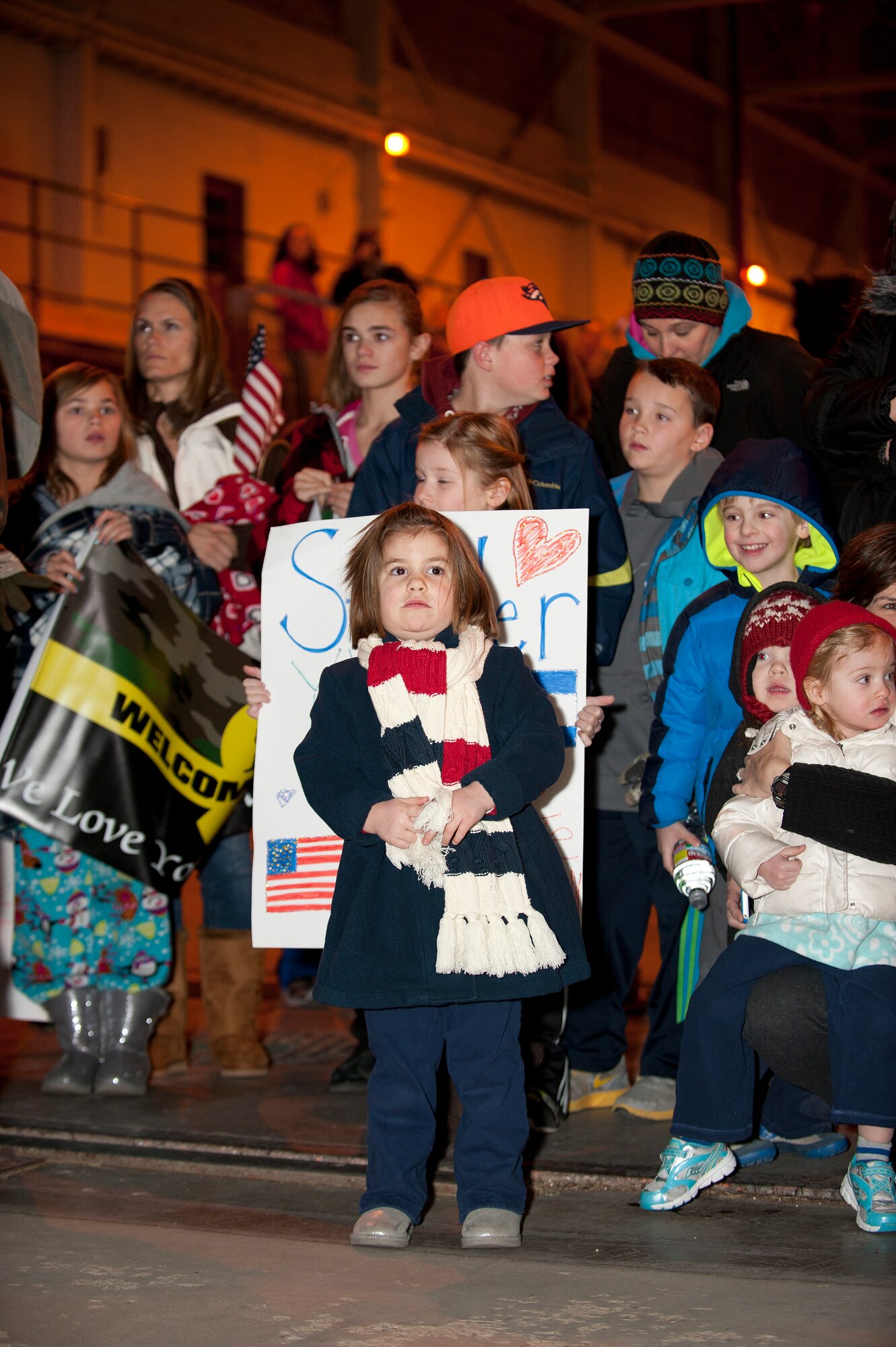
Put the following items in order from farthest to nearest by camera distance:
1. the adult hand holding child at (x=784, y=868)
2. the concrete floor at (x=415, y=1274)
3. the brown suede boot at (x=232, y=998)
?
the brown suede boot at (x=232, y=998), the adult hand holding child at (x=784, y=868), the concrete floor at (x=415, y=1274)

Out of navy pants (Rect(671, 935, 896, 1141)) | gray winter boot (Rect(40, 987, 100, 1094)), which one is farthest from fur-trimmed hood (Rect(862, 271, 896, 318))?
gray winter boot (Rect(40, 987, 100, 1094))

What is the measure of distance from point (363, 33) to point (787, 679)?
658 inches

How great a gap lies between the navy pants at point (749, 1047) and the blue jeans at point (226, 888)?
5.69 ft

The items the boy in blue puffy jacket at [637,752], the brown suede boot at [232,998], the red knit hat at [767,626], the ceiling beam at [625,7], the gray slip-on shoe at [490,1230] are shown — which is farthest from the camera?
the ceiling beam at [625,7]

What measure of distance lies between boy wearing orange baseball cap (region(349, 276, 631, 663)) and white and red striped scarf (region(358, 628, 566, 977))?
0.82m

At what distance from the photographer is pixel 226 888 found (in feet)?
15.9

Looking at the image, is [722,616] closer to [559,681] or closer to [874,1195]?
[559,681]

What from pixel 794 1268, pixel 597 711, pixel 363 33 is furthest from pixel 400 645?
pixel 363 33

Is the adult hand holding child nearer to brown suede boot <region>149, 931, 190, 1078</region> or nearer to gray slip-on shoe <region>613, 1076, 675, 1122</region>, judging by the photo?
gray slip-on shoe <region>613, 1076, 675, 1122</region>

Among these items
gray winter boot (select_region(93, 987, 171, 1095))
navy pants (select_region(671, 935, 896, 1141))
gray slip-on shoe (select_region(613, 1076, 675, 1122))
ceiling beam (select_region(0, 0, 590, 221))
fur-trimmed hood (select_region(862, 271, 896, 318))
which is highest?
ceiling beam (select_region(0, 0, 590, 221))

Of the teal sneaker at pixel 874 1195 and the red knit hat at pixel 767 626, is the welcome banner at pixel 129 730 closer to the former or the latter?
the red knit hat at pixel 767 626

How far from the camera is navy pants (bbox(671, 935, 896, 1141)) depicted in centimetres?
320

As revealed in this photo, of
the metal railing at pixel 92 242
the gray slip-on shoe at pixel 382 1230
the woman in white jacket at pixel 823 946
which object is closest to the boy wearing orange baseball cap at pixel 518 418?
the woman in white jacket at pixel 823 946

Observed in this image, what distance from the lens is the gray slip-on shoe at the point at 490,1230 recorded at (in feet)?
10.4
